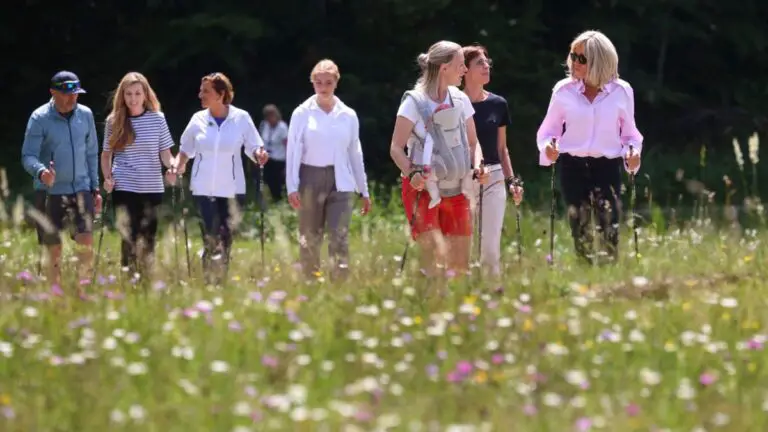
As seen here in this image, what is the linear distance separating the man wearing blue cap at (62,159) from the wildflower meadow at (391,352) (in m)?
1.30

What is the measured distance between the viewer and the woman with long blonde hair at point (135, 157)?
9750 mm

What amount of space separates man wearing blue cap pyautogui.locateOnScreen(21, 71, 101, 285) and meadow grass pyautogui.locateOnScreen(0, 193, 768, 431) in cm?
151

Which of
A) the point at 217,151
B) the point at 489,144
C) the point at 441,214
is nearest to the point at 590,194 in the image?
the point at 489,144

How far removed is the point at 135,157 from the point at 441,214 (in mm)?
2407

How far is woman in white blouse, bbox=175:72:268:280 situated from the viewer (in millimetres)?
9977

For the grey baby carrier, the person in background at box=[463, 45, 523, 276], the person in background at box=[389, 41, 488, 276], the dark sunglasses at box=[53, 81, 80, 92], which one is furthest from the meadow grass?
the dark sunglasses at box=[53, 81, 80, 92]

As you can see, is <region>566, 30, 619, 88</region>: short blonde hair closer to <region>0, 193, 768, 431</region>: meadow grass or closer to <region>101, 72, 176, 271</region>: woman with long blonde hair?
<region>0, 193, 768, 431</region>: meadow grass

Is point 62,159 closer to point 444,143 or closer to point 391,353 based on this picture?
point 444,143

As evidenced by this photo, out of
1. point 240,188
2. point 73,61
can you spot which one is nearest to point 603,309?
point 240,188

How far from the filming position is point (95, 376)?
571cm

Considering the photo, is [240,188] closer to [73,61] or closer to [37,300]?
[37,300]

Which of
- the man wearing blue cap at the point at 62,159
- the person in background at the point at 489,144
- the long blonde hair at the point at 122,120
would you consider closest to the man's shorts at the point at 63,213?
the man wearing blue cap at the point at 62,159

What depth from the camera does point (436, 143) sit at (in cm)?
849

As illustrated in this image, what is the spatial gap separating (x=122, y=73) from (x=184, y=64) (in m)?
1.38
